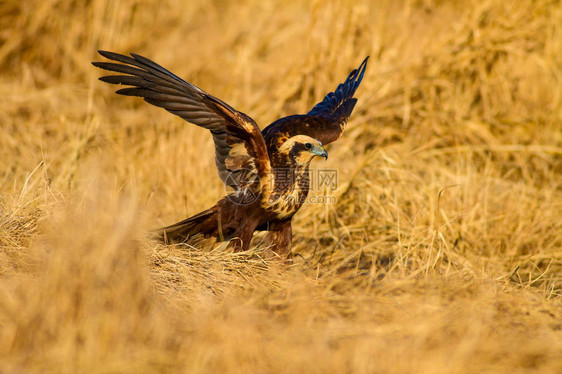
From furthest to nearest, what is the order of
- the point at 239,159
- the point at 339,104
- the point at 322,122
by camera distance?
the point at 339,104 → the point at 322,122 → the point at 239,159

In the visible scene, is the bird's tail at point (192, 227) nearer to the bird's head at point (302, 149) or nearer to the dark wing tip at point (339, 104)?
the bird's head at point (302, 149)

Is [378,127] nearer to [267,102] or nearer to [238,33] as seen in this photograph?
[267,102]

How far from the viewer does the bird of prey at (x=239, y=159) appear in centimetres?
314

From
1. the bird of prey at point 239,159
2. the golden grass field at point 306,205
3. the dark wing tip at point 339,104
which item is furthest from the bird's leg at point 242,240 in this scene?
the dark wing tip at point 339,104

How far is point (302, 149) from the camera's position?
3.43m

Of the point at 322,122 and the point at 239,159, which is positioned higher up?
the point at 322,122

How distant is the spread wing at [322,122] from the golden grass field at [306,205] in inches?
18.5

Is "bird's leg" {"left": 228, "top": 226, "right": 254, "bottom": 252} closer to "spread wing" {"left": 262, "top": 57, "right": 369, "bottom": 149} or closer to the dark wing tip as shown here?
"spread wing" {"left": 262, "top": 57, "right": 369, "bottom": 149}

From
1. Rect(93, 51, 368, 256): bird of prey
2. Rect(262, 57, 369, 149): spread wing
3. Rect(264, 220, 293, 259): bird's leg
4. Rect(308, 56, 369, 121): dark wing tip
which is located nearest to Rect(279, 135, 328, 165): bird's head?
Rect(93, 51, 368, 256): bird of prey

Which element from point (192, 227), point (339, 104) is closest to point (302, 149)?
point (192, 227)

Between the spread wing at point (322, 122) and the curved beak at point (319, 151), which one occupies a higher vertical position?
the spread wing at point (322, 122)

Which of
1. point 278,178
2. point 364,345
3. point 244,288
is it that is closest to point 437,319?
point 364,345

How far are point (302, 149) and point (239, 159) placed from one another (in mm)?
380

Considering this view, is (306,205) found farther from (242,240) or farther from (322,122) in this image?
(242,240)
